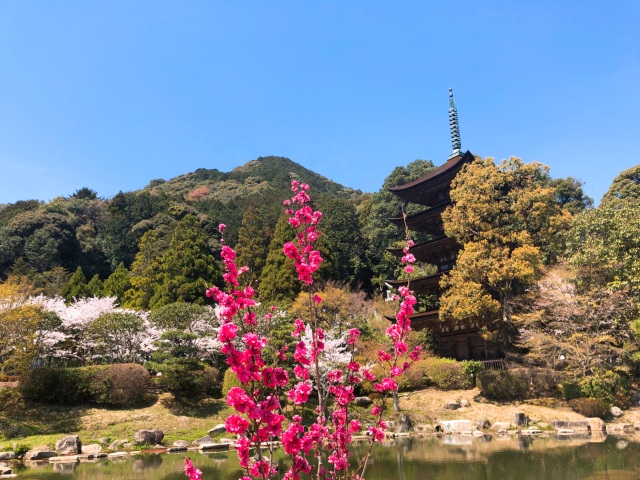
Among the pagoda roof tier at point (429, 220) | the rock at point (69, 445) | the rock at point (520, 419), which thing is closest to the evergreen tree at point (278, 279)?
the pagoda roof tier at point (429, 220)

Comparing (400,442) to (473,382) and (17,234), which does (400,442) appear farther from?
(17,234)

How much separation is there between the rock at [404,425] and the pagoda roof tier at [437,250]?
8154 mm

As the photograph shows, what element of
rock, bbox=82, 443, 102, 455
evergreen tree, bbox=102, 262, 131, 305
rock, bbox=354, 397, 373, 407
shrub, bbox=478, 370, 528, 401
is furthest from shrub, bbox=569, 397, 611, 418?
evergreen tree, bbox=102, 262, 131, 305

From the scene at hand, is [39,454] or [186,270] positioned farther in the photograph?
[186,270]

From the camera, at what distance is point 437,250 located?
24000 millimetres

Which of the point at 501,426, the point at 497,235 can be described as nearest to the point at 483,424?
the point at 501,426

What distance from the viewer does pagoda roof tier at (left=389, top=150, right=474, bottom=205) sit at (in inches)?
953

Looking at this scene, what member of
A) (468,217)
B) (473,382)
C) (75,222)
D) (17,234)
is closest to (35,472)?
(473,382)

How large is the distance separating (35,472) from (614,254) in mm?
19783

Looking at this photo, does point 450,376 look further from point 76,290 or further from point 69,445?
point 76,290

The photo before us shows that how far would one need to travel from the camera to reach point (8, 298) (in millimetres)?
17328

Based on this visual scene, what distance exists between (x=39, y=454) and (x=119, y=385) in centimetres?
446

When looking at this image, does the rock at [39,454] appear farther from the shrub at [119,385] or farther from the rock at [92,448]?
the shrub at [119,385]

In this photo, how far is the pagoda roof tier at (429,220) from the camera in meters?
23.8
